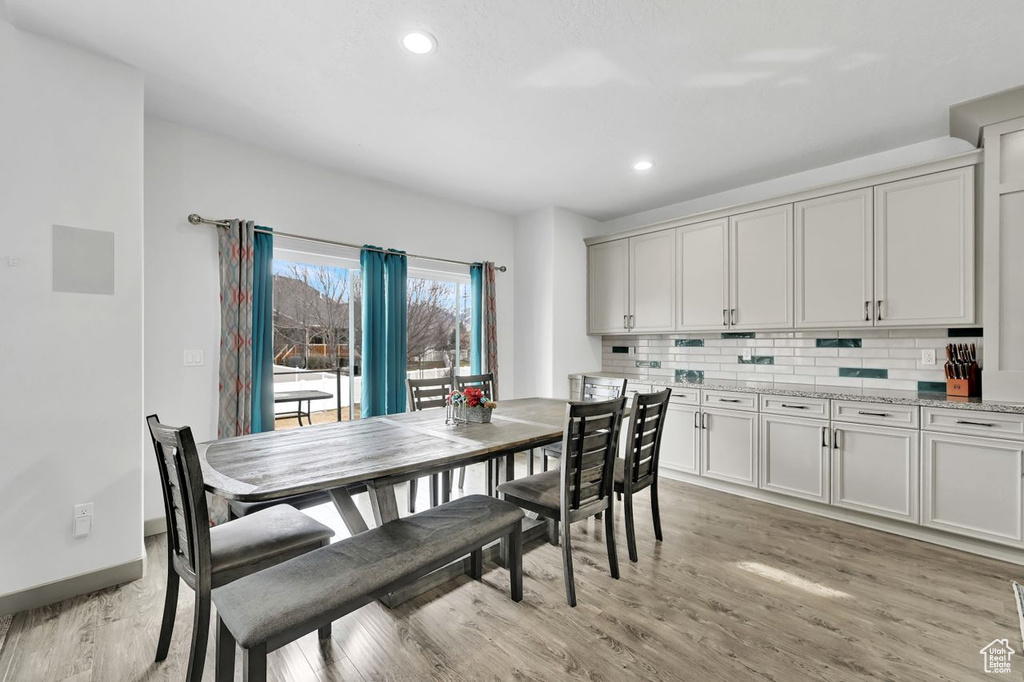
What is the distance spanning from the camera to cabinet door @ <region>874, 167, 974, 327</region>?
9.50ft

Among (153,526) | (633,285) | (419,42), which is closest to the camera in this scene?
(419,42)

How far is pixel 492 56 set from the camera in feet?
7.44

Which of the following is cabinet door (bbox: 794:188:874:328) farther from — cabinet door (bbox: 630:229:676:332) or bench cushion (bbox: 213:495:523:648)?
bench cushion (bbox: 213:495:523:648)

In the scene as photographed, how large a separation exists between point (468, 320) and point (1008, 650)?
4.30m

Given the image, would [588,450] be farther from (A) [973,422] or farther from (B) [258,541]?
(A) [973,422]

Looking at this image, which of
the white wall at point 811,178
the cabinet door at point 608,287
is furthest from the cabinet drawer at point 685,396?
the white wall at point 811,178

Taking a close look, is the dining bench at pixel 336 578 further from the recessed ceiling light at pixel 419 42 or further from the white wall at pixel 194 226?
the recessed ceiling light at pixel 419 42

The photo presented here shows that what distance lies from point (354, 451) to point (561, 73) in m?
2.24

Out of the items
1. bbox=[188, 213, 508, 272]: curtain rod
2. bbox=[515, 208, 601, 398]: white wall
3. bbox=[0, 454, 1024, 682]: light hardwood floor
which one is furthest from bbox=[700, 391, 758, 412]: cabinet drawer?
bbox=[188, 213, 508, 272]: curtain rod

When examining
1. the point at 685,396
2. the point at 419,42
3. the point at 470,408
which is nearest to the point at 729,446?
the point at 685,396

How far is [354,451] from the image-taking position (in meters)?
1.99

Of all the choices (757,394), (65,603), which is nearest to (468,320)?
(757,394)

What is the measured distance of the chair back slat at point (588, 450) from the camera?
6.93 feet

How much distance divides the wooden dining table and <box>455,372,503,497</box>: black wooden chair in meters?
0.43
